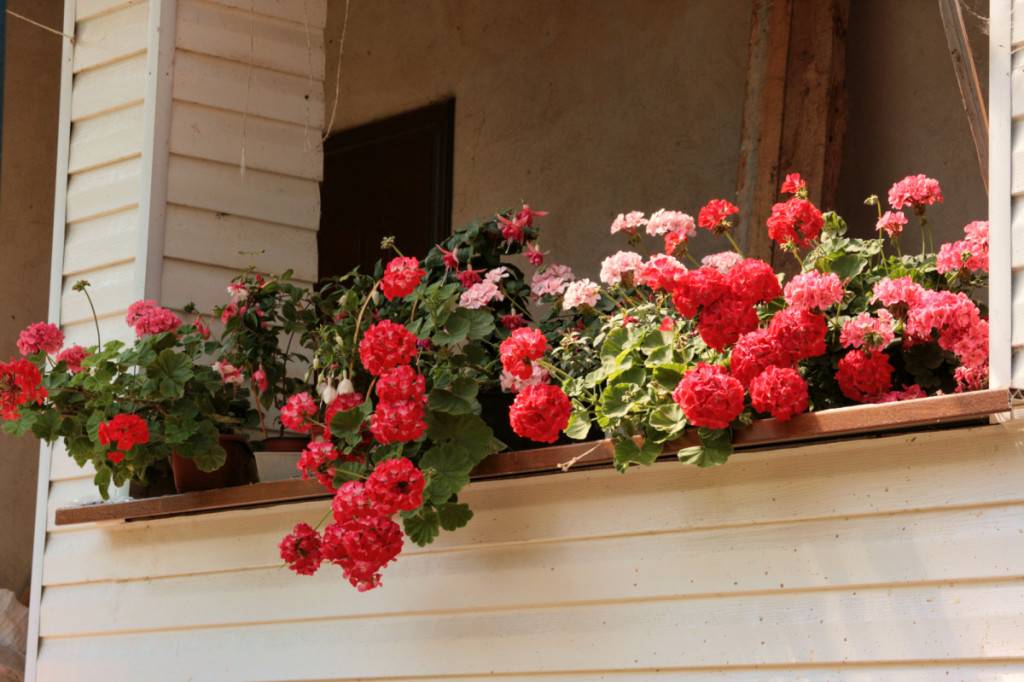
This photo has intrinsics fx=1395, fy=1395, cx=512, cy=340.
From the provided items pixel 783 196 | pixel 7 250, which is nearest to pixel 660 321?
pixel 783 196

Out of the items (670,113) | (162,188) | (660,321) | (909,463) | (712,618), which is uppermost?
(670,113)

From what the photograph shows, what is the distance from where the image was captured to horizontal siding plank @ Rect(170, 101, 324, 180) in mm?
3314

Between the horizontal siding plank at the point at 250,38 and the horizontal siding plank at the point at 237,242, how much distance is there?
400 mm

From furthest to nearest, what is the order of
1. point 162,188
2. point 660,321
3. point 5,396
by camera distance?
point 162,188
point 5,396
point 660,321

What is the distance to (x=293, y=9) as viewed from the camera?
3504mm

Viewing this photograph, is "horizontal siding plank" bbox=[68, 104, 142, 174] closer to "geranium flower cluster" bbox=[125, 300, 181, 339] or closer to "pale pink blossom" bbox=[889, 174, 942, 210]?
"geranium flower cluster" bbox=[125, 300, 181, 339]

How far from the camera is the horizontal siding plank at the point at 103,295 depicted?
326cm

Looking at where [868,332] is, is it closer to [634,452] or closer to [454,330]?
[634,452]

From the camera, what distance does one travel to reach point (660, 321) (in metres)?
2.50

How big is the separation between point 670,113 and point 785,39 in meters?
0.53

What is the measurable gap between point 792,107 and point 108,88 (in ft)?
6.21

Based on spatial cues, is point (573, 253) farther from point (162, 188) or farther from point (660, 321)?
point (660, 321)

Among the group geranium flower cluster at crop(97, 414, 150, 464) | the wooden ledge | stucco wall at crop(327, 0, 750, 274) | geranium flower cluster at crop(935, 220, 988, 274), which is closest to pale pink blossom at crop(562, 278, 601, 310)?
the wooden ledge

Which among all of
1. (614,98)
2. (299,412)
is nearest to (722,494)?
(299,412)
